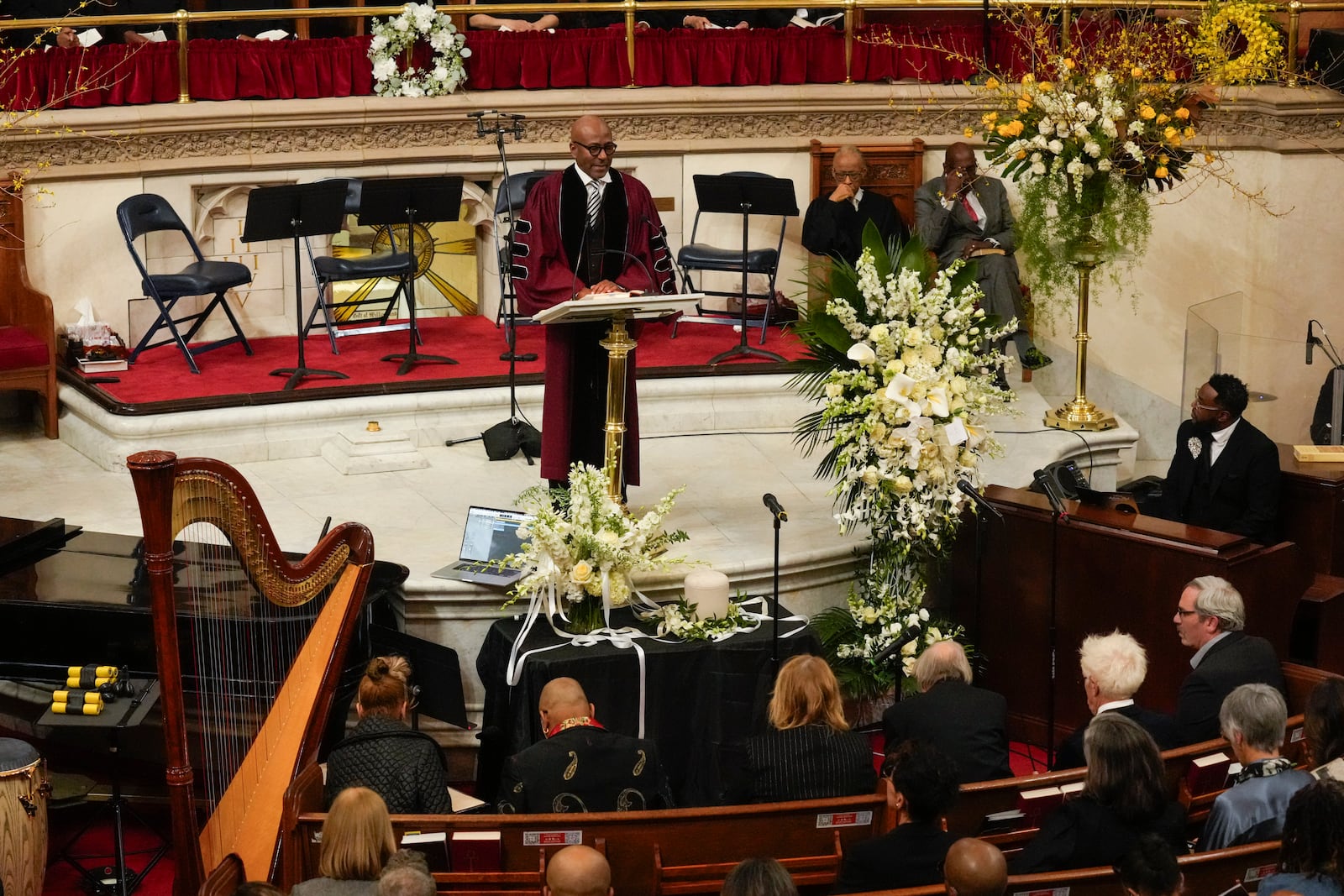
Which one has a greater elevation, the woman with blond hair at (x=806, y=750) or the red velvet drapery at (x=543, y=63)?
the red velvet drapery at (x=543, y=63)

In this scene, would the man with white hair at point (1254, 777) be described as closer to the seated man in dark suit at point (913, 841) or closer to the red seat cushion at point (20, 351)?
the seated man in dark suit at point (913, 841)

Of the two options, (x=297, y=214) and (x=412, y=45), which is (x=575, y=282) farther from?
(x=412, y=45)

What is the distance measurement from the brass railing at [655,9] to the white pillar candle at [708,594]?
5291 mm

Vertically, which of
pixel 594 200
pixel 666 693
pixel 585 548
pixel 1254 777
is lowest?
pixel 666 693

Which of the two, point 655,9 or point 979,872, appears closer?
point 979,872

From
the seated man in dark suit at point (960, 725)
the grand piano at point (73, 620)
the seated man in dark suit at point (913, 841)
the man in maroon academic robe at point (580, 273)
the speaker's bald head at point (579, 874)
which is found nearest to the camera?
the speaker's bald head at point (579, 874)

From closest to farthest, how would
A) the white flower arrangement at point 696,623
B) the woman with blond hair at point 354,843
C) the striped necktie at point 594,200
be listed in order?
the woman with blond hair at point 354,843, the white flower arrangement at point 696,623, the striped necktie at point 594,200

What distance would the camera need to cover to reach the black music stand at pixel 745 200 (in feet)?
32.9

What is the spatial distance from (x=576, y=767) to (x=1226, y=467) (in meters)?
3.93

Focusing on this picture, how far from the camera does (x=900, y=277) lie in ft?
22.5

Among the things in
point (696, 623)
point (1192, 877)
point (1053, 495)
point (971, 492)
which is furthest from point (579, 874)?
point (1053, 495)

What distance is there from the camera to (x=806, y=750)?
204 inches

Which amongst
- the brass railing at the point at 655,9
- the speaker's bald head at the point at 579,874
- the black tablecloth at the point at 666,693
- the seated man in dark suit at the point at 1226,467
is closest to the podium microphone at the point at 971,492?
the black tablecloth at the point at 666,693

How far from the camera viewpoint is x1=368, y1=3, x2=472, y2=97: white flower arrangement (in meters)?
10.7
